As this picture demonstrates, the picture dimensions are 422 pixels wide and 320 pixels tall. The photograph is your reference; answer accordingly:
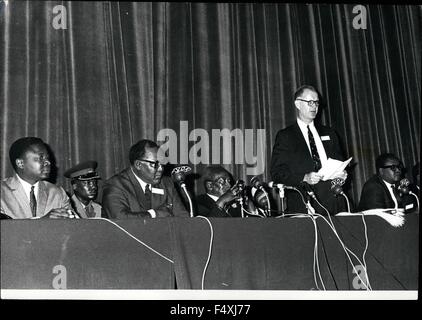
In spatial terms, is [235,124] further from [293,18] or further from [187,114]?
[293,18]

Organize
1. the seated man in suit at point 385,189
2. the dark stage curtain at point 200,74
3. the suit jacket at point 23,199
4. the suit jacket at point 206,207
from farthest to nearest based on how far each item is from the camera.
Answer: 1. the dark stage curtain at point 200,74
2. the seated man in suit at point 385,189
3. the suit jacket at point 206,207
4. the suit jacket at point 23,199

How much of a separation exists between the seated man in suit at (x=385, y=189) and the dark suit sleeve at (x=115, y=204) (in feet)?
5.57

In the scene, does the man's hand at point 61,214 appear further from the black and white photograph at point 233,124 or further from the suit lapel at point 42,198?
the suit lapel at point 42,198

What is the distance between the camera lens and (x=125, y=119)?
4781 mm

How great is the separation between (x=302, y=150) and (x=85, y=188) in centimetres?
164

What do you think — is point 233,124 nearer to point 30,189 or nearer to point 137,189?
point 137,189

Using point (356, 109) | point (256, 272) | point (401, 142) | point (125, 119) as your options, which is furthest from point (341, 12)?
point (256, 272)

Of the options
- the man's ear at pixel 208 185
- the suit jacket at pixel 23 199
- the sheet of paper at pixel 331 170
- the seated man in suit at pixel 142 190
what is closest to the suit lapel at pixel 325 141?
the sheet of paper at pixel 331 170

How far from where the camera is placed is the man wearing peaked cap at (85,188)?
14.5 ft

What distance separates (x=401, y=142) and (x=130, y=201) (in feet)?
8.77

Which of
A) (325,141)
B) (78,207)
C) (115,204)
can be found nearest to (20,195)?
(115,204)

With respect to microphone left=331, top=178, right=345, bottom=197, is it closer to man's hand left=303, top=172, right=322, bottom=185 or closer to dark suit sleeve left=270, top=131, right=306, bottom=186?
man's hand left=303, top=172, right=322, bottom=185

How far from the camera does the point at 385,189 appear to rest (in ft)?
14.3

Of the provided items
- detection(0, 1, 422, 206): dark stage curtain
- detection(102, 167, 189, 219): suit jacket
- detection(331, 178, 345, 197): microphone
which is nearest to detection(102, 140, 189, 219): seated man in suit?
detection(102, 167, 189, 219): suit jacket
